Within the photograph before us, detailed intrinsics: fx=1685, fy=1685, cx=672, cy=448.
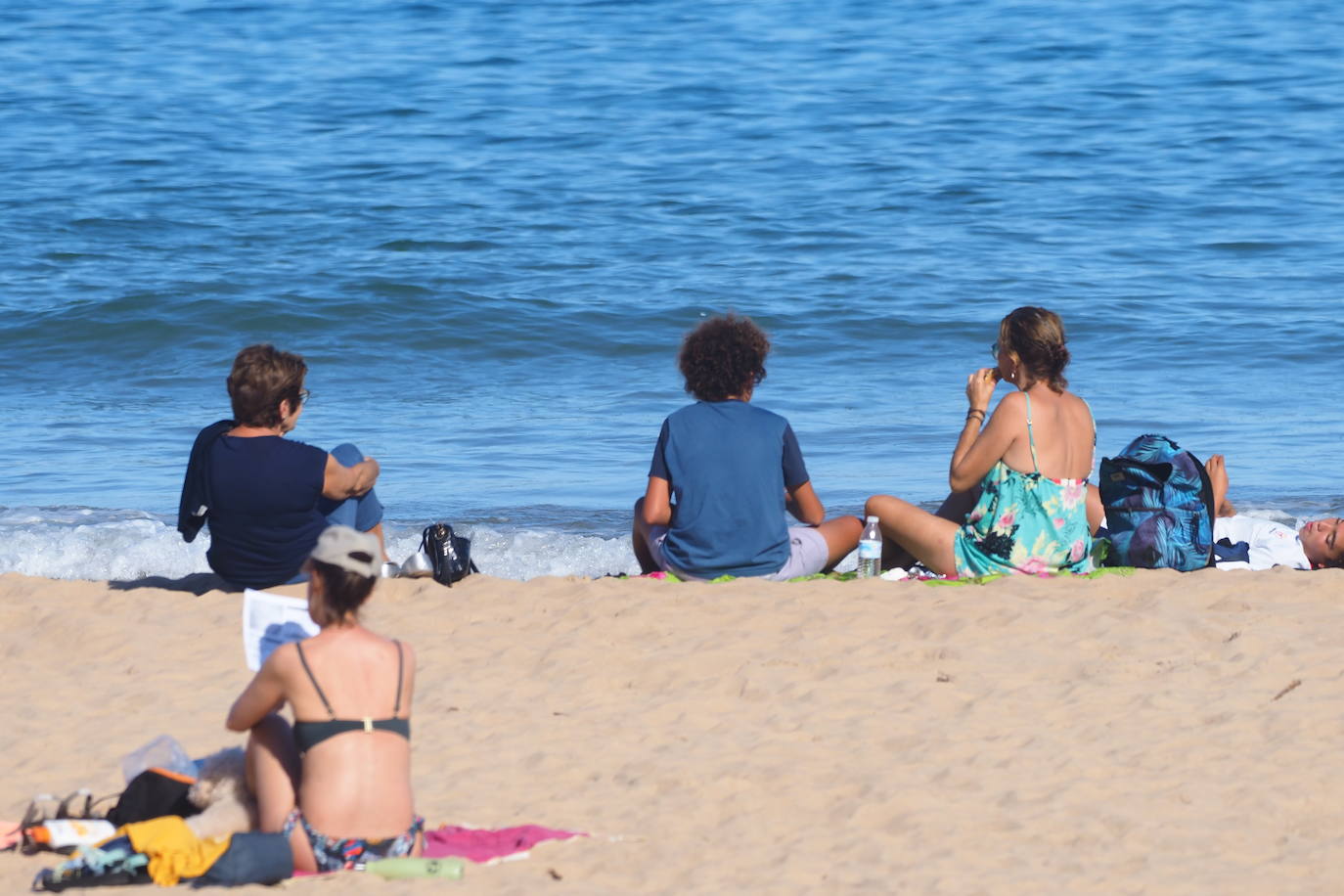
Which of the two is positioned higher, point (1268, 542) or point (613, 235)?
point (613, 235)

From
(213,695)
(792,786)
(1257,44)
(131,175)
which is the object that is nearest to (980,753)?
(792,786)

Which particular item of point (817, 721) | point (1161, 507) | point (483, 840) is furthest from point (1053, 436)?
point (483, 840)

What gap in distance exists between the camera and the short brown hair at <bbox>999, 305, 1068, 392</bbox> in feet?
20.6

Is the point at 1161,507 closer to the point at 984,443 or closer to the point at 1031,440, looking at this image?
the point at 1031,440

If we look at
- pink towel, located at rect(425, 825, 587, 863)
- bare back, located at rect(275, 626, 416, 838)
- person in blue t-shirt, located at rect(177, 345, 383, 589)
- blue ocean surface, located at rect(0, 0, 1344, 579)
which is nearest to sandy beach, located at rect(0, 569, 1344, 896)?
pink towel, located at rect(425, 825, 587, 863)

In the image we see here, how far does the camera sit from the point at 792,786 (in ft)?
14.8

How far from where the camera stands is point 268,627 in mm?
4098

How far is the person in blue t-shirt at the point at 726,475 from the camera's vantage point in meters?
6.33

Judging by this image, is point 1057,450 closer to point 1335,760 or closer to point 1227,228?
point 1335,760

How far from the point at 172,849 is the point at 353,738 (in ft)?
1.58

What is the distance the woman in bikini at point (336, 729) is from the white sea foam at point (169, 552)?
4.24m

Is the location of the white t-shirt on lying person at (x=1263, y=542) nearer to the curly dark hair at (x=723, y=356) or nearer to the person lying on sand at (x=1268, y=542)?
the person lying on sand at (x=1268, y=542)

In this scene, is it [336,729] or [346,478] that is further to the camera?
[346,478]

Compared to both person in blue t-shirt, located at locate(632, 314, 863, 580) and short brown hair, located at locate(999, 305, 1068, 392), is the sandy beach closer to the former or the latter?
person in blue t-shirt, located at locate(632, 314, 863, 580)
